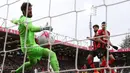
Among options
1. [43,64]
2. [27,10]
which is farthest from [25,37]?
[43,64]

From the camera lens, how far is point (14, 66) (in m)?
15.4

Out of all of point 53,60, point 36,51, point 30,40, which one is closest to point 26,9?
point 30,40

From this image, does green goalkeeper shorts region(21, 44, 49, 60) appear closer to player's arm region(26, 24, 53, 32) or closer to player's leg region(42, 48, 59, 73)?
player's leg region(42, 48, 59, 73)

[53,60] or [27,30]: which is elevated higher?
[27,30]

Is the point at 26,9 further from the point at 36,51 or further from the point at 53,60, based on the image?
the point at 53,60

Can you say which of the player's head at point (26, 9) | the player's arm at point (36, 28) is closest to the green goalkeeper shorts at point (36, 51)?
the player's arm at point (36, 28)

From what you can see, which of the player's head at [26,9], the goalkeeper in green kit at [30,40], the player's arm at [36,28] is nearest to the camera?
the player's arm at [36,28]

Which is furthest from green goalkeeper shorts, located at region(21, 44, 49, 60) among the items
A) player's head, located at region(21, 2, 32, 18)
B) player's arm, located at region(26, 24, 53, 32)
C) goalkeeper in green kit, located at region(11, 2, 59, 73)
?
player's head, located at region(21, 2, 32, 18)

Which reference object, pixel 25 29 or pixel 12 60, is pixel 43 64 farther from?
pixel 25 29

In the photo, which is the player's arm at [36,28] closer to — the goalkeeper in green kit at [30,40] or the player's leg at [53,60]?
the goalkeeper in green kit at [30,40]

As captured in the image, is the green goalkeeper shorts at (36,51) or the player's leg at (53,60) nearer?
the player's leg at (53,60)

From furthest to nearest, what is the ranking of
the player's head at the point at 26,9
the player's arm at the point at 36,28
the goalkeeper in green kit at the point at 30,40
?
the player's head at the point at 26,9, the goalkeeper in green kit at the point at 30,40, the player's arm at the point at 36,28

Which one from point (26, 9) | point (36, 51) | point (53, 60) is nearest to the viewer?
point (53, 60)

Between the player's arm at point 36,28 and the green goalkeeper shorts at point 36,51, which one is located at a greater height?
the player's arm at point 36,28
